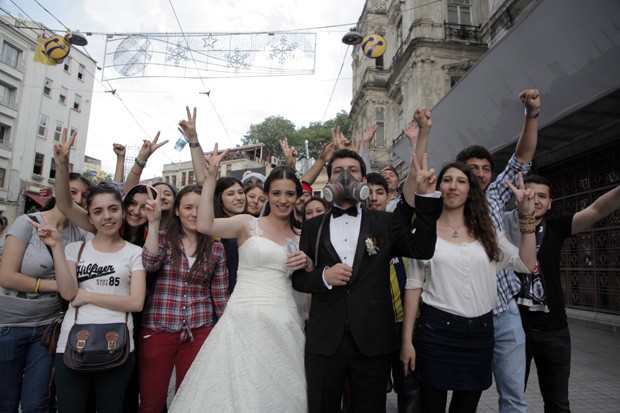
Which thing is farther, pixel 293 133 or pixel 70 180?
pixel 293 133

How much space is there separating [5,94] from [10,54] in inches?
115

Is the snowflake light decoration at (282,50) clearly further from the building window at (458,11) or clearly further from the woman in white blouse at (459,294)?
the building window at (458,11)

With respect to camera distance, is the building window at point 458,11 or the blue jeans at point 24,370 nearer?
the blue jeans at point 24,370

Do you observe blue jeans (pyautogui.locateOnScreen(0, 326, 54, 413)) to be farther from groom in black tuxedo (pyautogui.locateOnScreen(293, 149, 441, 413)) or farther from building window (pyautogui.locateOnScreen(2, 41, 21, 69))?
building window (pyautogui.locateOnScreen(2, 41, 21, 69))

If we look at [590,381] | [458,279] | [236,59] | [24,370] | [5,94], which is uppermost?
[5,94]

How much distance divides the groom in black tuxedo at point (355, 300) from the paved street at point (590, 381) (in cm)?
234

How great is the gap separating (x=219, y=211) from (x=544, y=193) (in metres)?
3.11

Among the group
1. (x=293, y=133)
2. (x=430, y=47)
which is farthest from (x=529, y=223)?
(x=293, y=133)

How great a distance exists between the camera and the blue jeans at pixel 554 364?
289cm

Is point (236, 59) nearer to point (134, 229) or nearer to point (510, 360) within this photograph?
point (134, 229)

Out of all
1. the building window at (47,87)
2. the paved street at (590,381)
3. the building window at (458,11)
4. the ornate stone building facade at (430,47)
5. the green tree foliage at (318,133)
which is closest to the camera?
the paved street at (590,381)

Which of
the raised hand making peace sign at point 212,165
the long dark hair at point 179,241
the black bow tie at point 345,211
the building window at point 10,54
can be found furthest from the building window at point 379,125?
the building window at point 10,54

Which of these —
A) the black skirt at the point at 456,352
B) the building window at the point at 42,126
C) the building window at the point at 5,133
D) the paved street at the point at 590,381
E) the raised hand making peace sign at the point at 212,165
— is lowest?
the paved street at the point at 590,381

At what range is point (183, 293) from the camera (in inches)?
121
